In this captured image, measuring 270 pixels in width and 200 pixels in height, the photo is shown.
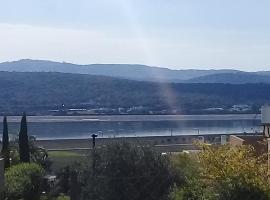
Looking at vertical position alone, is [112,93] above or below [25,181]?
above

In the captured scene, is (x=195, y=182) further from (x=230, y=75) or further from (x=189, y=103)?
(x=230, y=75)

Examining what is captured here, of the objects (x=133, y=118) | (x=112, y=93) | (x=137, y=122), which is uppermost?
(x=112, y=93)

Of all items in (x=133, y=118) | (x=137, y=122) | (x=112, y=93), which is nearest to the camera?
(x=137, y=122)

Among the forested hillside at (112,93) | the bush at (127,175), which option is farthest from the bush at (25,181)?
the forested hillside at (112,93)

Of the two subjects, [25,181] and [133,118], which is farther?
[133,118]

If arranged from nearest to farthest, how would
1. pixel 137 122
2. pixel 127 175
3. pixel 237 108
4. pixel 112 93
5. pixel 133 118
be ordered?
pixel 127 175 < pixel 137 122 < pixel 133 118 < pixel 237 108 < pixel 112 93

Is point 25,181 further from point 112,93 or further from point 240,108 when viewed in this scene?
point 112,93

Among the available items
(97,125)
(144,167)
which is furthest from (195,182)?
(97,125)

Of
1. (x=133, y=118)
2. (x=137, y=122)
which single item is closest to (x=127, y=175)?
(x=137, y=122)
